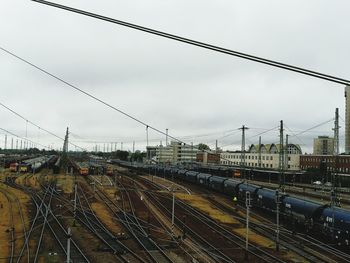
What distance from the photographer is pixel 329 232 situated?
29.4 m

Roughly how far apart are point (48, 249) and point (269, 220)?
21923mm

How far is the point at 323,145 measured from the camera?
129 meters

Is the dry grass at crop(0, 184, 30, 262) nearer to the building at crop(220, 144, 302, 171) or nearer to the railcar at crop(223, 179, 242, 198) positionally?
the railcar at crop(223, 179, 242, 198)

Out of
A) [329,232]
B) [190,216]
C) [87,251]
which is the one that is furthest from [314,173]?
[87,251]

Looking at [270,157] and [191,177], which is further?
[270,157]

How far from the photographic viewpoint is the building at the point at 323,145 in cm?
12614

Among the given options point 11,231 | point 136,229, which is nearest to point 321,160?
point 136,229

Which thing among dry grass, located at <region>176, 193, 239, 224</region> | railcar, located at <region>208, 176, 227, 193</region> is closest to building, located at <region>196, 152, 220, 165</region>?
railcar, located at <region>208, 176, 227, 193</region>

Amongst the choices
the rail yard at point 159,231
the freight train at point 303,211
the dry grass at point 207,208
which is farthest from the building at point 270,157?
the rail yard at point 159,231

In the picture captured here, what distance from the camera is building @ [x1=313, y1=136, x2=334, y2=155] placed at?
126144mm

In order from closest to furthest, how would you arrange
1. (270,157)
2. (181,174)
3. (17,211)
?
1. (17,211)
2. (181,174)
3. (270,157)

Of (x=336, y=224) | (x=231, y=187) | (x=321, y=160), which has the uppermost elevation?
(x=321, y=160)

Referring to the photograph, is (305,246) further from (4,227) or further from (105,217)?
(4,227)

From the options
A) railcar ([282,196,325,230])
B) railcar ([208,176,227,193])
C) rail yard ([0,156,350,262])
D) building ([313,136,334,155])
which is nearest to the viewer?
rail yard ([0,156,350,262])
